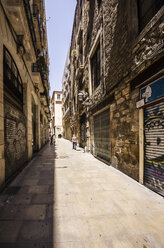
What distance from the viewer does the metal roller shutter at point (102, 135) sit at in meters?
6.86

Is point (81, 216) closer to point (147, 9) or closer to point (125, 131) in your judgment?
point (125, 131)

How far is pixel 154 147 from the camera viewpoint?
3553 millimetres

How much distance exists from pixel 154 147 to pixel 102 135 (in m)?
4.15

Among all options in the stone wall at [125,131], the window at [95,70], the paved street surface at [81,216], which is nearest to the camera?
the paved street surface at [81,216]

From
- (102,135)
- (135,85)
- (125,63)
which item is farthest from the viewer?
(102,135)

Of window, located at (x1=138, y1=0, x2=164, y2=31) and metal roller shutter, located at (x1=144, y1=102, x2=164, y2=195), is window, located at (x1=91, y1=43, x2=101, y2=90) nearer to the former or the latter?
window, located at (x1=138, y1=0, x2=164, y2=31)

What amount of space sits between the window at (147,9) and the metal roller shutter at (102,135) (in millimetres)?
3862

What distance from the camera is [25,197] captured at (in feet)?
10.5

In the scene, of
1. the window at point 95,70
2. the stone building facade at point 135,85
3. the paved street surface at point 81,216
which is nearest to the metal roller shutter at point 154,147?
the stone building facade at point 135,85

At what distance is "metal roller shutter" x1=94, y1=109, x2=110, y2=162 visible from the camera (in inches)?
270

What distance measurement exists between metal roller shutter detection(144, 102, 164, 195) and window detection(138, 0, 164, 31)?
2845 mm

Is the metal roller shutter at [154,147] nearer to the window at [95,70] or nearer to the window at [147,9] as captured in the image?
the window at [147,9]

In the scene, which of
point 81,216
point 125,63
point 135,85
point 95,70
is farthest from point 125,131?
point 95,70

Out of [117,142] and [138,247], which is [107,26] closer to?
[117,142]
